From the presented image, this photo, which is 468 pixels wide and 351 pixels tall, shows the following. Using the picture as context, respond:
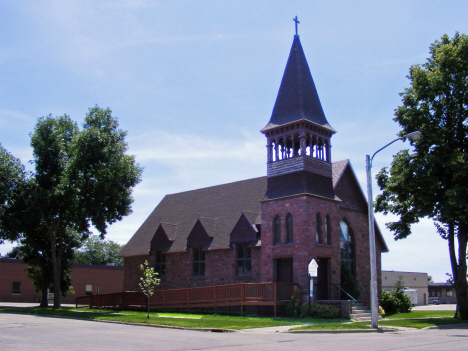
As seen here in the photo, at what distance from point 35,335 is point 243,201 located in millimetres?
22602

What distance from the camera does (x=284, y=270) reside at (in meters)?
29.8

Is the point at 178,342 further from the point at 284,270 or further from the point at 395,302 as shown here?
the point at 395,302

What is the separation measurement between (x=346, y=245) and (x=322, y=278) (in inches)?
168

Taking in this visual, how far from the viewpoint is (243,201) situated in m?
37.5

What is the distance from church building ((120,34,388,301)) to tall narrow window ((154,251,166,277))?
8 centimetres

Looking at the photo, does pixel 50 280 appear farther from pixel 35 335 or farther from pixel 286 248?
pixel 35 335

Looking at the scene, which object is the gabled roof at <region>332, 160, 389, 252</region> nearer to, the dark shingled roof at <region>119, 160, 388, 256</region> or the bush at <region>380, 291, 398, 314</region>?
the dark shingled roof at <region>119, 160, 388, 256</region>

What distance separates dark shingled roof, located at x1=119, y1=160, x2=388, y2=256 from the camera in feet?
116

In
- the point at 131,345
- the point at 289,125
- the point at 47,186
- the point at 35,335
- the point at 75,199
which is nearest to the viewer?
the point at 131,345

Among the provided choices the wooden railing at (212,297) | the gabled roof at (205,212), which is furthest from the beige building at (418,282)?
→ the wooden railing at (212,297)

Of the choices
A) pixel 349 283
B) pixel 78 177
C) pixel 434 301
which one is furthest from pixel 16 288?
pixel 434 301

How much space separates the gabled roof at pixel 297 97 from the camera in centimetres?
3156

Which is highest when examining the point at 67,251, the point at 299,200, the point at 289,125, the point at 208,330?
the point at 289,125

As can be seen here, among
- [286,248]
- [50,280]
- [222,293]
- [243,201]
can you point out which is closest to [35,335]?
[222,293]
